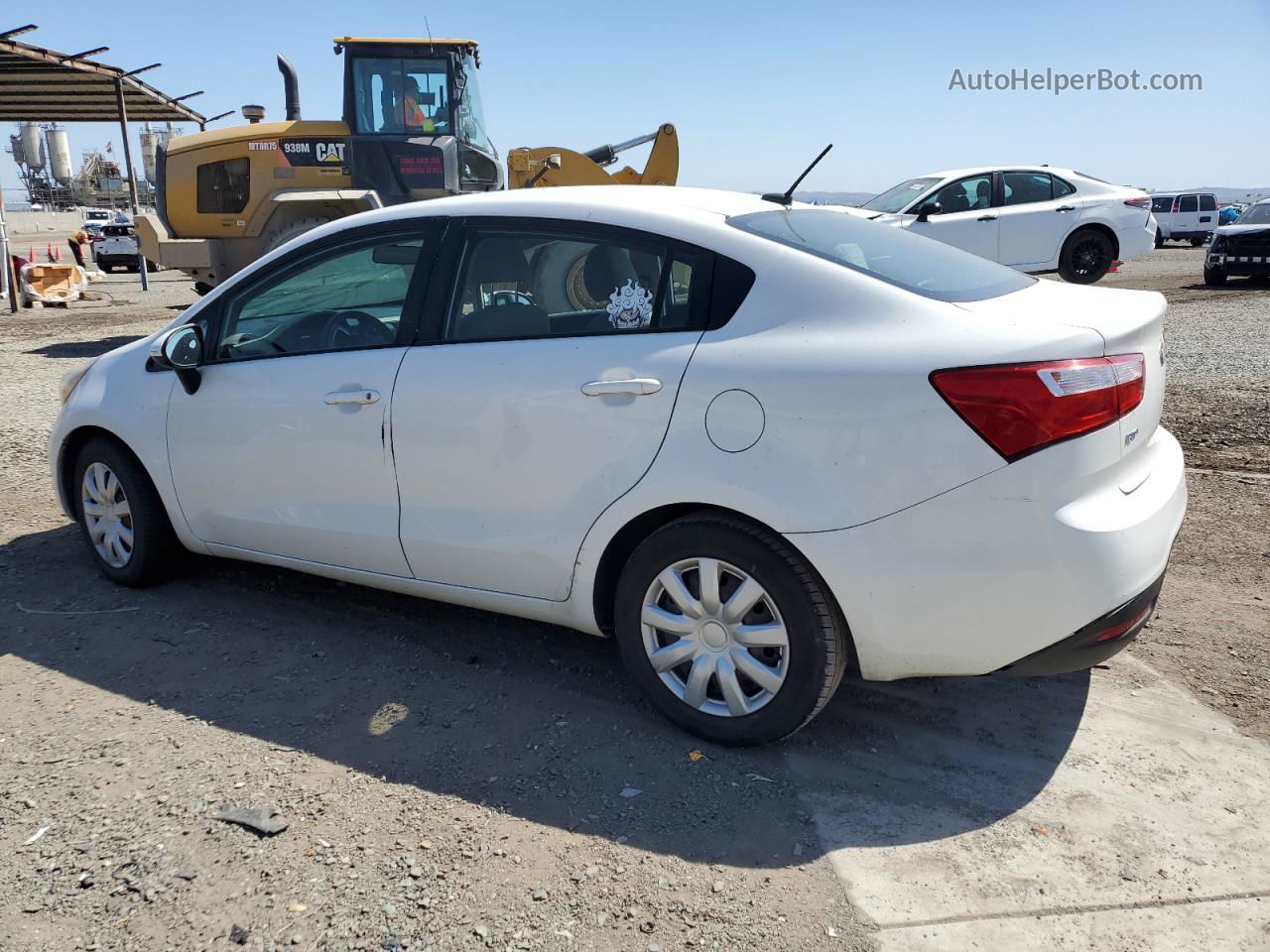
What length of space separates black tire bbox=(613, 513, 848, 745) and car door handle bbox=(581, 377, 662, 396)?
1.36 ft

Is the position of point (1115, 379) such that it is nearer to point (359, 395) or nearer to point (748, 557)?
point (748, 557)

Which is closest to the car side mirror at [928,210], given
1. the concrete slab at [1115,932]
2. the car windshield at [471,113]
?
the car windshield at [471,113]

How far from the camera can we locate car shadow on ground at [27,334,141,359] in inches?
511

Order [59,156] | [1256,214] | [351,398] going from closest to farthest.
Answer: [351,398]
[1256,214]
[59,156]

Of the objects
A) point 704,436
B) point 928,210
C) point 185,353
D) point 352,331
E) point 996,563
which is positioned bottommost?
point 996,563

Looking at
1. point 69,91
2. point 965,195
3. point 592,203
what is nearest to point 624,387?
point 592,203

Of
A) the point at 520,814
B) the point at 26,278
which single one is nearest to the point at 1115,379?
the point at 520,814

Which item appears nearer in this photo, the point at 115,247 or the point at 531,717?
the point at 531,717

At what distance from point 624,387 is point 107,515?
113 inches

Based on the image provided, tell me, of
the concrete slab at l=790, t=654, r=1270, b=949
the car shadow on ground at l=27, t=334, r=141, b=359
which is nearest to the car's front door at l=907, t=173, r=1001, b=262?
the car shadow on ground at l=27, t=334, r=141, b=359

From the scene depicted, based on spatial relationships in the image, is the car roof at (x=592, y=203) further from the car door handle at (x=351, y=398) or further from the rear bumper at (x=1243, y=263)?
the rear bumper at (x=1243, y=263)

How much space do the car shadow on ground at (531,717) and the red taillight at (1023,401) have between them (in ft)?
3.55

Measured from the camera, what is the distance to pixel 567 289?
11.6ft

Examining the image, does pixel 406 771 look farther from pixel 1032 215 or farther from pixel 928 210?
pixel 1032 215
